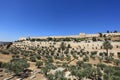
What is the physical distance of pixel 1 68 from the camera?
131 ft

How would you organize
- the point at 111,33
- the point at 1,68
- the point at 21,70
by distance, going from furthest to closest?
the point at 111,33
the point at 1,68
the point at 21,70

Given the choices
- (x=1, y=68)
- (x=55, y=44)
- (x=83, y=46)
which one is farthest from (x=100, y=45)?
(x=1, y=68)

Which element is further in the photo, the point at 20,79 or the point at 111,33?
the point at 111,33

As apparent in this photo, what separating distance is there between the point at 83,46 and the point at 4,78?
61.5 metres

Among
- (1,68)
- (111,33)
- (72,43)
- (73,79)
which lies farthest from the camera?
(111,33)

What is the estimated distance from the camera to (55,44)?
100m

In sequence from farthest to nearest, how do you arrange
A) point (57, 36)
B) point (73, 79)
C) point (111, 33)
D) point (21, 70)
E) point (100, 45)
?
point (57, 36), point (111, 33), point (100, 45), point (21, 70), point (73, 79)

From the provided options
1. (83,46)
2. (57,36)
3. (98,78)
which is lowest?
(98,78)

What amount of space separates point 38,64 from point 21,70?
8.13 metres

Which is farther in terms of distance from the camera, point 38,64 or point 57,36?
point 57,36

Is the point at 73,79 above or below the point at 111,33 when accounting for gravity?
below

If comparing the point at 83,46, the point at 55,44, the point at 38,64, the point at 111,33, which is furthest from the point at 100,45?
the point at 38,64

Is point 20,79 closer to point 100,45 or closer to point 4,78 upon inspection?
point 4,78

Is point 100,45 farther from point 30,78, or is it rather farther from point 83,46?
point 30,78
